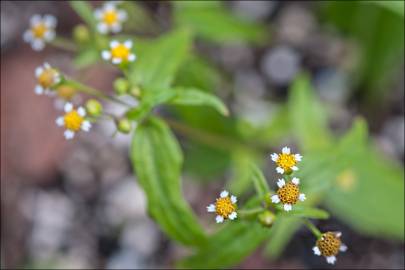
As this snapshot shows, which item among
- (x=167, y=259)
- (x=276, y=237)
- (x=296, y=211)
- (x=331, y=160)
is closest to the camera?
(x=296, y=211)

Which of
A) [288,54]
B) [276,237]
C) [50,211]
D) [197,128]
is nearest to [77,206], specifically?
[50,211]

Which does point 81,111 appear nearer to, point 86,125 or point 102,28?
point 86,125

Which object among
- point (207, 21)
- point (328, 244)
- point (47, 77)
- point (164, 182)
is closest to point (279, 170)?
point (328, 244)

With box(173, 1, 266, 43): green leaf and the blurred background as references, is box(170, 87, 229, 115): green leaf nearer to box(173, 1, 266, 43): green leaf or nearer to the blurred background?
the blurred background

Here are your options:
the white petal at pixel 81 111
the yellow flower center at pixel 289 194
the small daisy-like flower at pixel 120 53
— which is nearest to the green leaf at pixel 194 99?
the small daisy-like flower at pixel 120 53

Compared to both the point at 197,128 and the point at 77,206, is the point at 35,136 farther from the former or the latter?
the point at 197,128

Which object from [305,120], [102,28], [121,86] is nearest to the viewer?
[121,86]

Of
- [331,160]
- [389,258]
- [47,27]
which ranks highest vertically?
[47,27]
